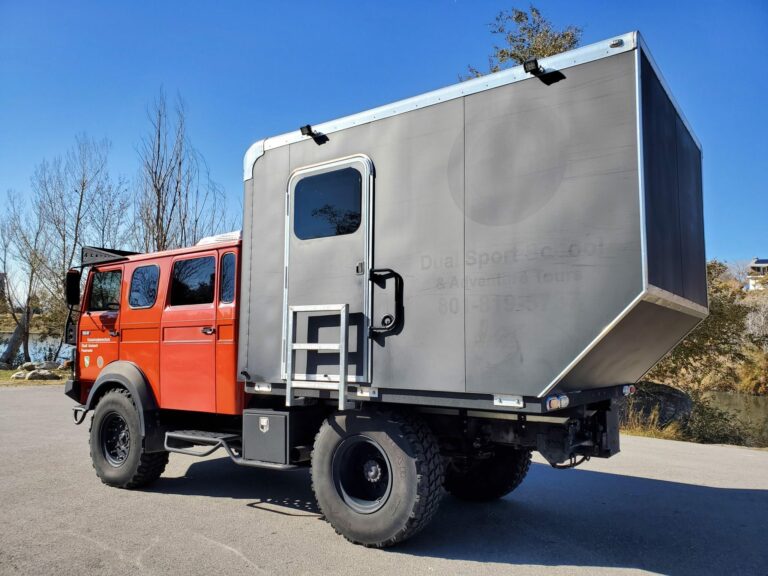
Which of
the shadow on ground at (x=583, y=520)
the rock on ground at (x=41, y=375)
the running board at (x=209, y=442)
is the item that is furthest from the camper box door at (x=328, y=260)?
the rock on ground at (x=41, y=375)

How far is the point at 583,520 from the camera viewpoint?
5168 millimetres

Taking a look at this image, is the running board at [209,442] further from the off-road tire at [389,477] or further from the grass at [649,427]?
the grass at [649,427]

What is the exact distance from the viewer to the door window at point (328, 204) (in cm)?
467

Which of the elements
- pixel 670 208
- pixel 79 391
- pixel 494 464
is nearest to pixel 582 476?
pixel 494 464

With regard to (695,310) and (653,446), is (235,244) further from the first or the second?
(653,446)

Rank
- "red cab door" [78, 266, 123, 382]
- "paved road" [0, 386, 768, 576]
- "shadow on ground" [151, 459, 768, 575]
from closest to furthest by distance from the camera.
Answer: "paved road" [0, 386, 768, 576] < "shadow on ground" [151, 459, 768, 575] < "red cab door" [78, 266, 123, 382]

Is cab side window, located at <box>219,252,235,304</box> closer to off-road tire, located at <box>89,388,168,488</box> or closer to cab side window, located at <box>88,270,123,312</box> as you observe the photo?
off-road tire, located at <box>89,388,168,488</box>

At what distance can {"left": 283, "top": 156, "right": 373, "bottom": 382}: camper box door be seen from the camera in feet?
14.7

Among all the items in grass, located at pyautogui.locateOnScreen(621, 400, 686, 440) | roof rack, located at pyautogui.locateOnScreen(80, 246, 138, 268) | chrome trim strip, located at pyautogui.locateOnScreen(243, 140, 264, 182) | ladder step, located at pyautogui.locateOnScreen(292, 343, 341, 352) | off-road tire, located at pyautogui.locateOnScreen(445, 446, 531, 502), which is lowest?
grass, located at pyautogui.locateOnScreen(621, 400, 686, 440)

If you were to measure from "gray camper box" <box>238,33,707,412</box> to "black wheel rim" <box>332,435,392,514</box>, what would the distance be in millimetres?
472

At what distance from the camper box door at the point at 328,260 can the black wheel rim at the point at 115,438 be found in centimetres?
258

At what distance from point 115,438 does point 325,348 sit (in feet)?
10.8

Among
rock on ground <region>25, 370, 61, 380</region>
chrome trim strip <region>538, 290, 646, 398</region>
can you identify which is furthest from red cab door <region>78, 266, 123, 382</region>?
rock on ground <region>25, 370, 61, 380</region>

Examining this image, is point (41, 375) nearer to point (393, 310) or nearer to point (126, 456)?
point (126, 456)
